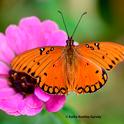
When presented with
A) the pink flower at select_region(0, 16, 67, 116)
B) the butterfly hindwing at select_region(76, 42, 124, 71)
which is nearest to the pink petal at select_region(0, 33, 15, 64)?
the pink flower at select_region(0, 16, 67, 116)

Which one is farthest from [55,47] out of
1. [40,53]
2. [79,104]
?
[79,104]

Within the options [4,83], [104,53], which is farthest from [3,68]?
[104,53]

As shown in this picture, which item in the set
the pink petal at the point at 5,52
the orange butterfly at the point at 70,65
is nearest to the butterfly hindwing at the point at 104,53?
the orange butterfly at the point at 70,65

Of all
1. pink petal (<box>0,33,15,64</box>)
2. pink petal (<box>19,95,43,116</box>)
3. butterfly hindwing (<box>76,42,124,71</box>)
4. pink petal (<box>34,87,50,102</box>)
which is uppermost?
pink petal (<box>0,33,15,64</box>)

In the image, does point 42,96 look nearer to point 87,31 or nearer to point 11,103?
point 11,103

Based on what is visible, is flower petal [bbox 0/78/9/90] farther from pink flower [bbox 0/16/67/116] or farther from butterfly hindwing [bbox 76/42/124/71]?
A: butterfly hindwing [bbox 76/42/124/71]

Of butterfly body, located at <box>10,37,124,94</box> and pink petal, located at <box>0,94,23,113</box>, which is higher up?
butterfly body, located at <box>10,37,124,94</box>

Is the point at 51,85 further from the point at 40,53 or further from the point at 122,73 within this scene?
the point at 122,73
